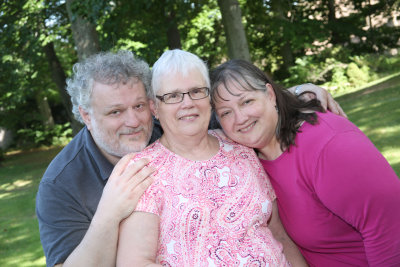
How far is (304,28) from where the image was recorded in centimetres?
1647

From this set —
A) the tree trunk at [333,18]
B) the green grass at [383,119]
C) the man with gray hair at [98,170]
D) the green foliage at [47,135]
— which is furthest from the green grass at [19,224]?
the tree trunk at [333,18]

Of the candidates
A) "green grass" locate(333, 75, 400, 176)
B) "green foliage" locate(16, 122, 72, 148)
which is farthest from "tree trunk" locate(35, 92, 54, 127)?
"green grass" locate(333, 75, 400, 176)

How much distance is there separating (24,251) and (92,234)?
4673mm

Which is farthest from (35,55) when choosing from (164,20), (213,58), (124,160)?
(124,160)

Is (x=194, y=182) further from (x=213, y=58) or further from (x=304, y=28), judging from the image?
(x=213, y=58)

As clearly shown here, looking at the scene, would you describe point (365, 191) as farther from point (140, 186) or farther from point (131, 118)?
point (131, 118)

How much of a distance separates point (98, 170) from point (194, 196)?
2.65ft

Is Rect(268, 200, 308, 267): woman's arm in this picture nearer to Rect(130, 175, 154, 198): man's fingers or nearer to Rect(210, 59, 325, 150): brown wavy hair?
Rect(210, 59, 325, 150): brown wavy hair

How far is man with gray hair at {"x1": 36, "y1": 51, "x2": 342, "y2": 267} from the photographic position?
2193mm

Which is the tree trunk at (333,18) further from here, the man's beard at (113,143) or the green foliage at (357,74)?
the man's beard at (113,143)

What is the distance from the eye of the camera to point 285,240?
269 cm

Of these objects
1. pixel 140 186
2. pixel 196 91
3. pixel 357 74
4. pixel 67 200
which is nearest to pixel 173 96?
pixel 196 91

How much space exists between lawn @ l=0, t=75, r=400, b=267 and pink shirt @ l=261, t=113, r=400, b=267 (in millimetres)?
3419

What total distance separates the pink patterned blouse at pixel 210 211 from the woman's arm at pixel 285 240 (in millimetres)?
173
